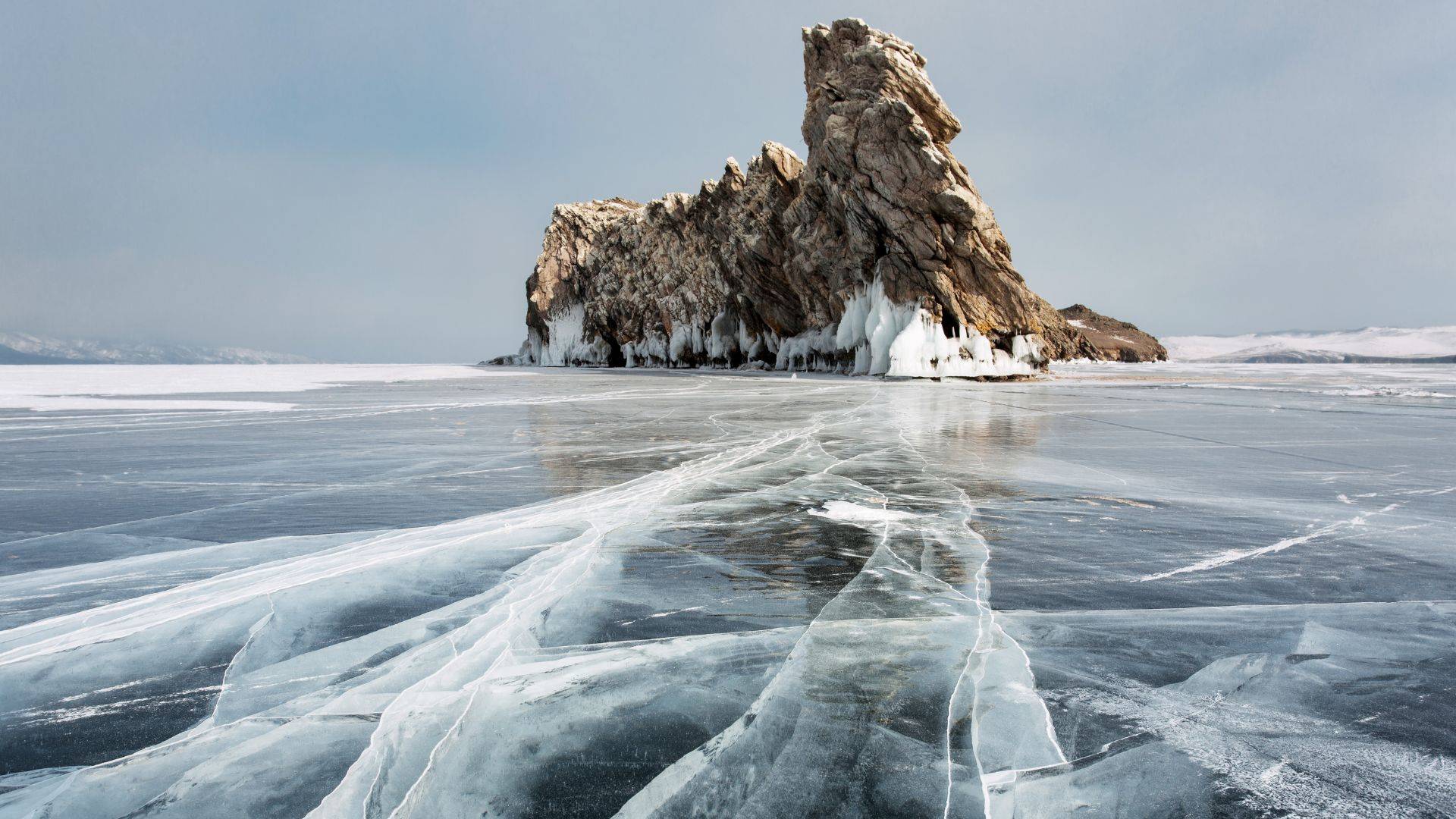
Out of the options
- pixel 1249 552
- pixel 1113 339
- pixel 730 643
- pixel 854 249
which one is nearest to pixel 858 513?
pixel 1249 552

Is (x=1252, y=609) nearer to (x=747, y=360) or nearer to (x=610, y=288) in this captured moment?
(x=747, y=360)

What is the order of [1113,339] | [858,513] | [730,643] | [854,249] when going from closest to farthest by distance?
[730,643]
[858,513]
[854,249]
[1113,339]

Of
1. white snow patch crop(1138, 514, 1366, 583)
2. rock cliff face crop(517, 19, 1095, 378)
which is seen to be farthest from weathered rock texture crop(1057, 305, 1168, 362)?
white snow patch crop(1138, 514, 1366, 583)

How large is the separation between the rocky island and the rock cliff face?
76 millimetres

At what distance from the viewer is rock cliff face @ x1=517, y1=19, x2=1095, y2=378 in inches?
1153

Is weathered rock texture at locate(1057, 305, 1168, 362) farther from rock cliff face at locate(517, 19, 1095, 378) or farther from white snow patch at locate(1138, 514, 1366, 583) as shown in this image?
white snow patch at locate(1138, 514, 1366, 583)

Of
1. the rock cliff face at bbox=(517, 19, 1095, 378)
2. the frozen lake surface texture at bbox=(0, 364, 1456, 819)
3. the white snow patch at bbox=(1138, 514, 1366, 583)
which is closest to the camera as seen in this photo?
the frozen lake surface texture at bbox=(0, 364, 1456, 819)

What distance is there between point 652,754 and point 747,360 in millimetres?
50485

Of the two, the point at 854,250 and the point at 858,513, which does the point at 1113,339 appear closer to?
the point at 854,250

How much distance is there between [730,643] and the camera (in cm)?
238

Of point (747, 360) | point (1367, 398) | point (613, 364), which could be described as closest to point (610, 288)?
point (613, 364)

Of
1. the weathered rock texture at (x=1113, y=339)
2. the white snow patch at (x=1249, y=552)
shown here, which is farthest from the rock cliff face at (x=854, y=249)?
the weathered rock texture at (x=1113, y=339)

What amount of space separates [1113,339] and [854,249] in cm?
11574

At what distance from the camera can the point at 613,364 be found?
7362 cm
